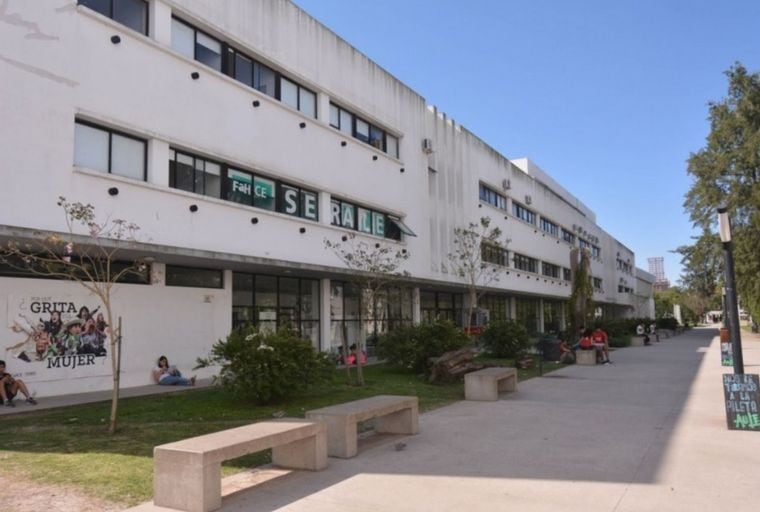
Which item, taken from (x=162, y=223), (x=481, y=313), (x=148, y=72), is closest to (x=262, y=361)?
(x=162, y=223)

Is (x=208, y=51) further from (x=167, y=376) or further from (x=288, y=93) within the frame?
(x=167, y=376)

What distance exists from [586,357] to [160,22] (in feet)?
56.6

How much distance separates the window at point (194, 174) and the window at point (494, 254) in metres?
17.2

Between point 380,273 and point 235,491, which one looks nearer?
point 235,491

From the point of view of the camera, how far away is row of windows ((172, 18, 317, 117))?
634 inches

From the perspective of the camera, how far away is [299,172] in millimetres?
19875

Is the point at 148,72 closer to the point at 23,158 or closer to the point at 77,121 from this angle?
the point at 77,121

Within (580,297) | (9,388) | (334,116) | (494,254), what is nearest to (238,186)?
(334,116)

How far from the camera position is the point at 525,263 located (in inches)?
1640

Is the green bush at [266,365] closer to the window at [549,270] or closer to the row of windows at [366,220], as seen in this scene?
the row of windows at [366,220]

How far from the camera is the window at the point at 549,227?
47138 mm

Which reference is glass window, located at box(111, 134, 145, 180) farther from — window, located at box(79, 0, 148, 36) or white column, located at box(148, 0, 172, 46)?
window, located at box(79, 0, 148, 36)

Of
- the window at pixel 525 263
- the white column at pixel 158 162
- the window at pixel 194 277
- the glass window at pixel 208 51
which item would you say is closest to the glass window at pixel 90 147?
the white column at pixel 158 162

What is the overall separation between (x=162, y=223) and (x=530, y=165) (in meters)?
38.4
